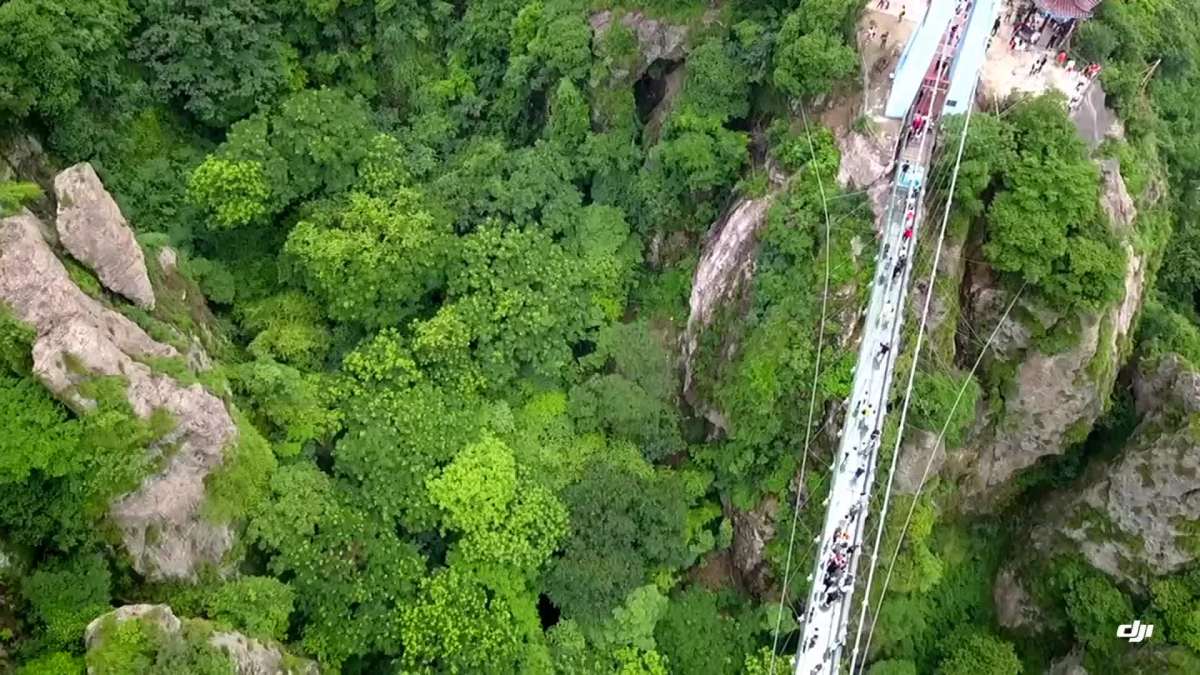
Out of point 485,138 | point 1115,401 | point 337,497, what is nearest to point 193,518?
point 337,497

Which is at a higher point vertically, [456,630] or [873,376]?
[873,376]

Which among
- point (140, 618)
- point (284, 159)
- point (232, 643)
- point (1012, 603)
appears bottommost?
point (1012, 603)

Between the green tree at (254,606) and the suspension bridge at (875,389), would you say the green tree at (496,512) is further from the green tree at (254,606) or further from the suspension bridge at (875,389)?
the suspension bridge at (875,389)

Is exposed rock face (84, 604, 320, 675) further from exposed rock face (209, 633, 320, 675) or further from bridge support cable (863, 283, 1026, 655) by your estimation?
bridge support cable (863, 283, 1026, 655)

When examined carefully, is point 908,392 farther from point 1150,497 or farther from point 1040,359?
point 1150,497

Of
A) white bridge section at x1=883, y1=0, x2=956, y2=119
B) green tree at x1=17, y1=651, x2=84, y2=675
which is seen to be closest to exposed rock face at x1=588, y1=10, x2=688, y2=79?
white bridge section at x1=883, y1=0, x2=956, y2=119

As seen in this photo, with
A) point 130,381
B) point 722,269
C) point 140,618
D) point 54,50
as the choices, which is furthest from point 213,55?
point 140,618
